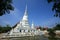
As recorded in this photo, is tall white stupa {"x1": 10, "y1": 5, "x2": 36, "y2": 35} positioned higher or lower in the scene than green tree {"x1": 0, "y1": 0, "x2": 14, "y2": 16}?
lower

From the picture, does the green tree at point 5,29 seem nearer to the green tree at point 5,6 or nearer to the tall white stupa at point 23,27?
the tall white stupa at point 23,27

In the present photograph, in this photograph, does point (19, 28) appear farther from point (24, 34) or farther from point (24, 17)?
point (24, 17)

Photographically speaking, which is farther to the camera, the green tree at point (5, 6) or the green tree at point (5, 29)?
the green tree at point (5, 29)

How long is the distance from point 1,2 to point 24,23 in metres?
16.0

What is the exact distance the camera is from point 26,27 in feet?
91.0

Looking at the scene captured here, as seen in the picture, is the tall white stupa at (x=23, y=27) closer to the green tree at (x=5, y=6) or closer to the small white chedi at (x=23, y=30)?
the small white chedi at (x=23, y=30)

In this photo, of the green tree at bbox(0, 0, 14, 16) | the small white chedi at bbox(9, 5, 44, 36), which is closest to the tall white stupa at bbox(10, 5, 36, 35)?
the small white chedi at bbox(9, 5, 44, 36)

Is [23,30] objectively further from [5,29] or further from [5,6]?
[5,6]

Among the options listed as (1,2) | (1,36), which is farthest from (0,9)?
(1,36)

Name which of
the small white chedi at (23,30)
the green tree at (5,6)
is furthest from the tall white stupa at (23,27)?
the green tree at (5,6)

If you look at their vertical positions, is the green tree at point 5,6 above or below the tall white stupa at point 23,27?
above

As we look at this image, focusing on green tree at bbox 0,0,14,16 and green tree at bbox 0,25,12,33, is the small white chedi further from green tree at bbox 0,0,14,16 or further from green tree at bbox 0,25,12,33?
green tree at bbox 0,0,14,16

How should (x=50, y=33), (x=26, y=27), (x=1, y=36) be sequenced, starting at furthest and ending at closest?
1. (x=26, y=27)
2. (x=50, y=33)
3. (x=1, y=36)

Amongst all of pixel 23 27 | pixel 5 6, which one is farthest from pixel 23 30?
pixel 5 6
